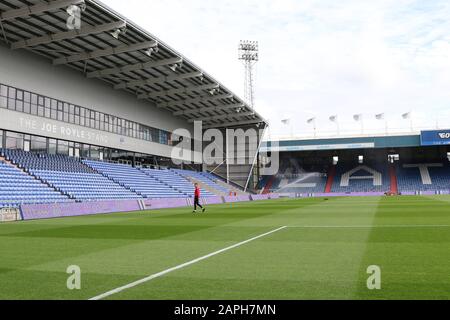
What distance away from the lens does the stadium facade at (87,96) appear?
29.7 m

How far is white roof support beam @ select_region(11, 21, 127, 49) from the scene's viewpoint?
29.7m

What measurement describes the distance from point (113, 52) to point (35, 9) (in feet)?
27.9

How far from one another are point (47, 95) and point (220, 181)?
34590 mm

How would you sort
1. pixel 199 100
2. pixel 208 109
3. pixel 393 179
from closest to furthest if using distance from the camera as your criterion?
pixel 199 100, pixel 208 109, pixel 393 179

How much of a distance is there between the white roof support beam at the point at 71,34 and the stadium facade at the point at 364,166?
166 feet

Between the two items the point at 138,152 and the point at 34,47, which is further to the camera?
the point at 138,152

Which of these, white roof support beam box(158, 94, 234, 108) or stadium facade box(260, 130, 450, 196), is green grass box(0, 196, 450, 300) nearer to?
white roof support beam box(158, 94, 234, 108)

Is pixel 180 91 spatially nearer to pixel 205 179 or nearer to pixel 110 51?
pixel 110 51

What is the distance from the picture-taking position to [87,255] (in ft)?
32.8

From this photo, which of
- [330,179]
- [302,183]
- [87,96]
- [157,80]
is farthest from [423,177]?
[87,96]

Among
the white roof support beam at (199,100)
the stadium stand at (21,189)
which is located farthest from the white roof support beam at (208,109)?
the stadium stand at (21,189)

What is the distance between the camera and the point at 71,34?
99.2 ft
